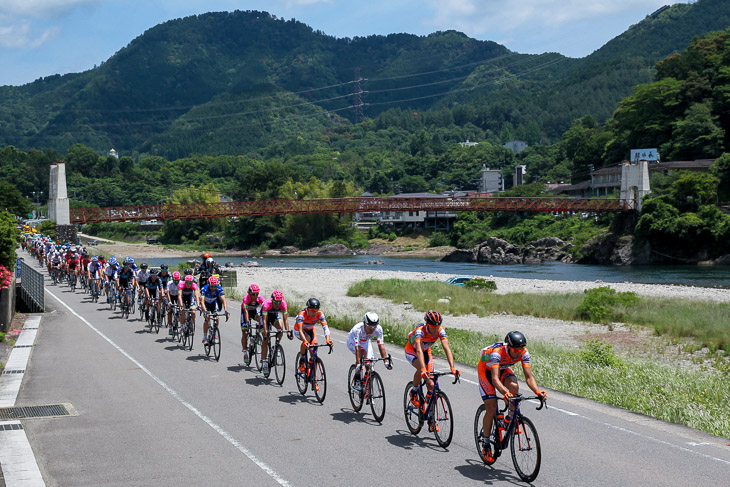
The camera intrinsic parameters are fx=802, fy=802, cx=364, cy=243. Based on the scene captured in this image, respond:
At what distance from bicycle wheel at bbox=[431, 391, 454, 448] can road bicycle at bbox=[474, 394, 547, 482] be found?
1.02 meters

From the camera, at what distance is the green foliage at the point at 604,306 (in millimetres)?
31781

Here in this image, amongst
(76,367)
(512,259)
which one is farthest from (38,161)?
(76,367)

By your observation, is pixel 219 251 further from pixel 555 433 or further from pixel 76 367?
pixel 555 433

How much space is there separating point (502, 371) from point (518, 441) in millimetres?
812

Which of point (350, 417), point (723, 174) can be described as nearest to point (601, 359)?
point (350, 417)

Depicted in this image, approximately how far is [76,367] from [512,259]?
7815 centimetres

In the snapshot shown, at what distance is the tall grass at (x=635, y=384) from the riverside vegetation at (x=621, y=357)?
14mm

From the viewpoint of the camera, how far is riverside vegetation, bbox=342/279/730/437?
45.4 feet

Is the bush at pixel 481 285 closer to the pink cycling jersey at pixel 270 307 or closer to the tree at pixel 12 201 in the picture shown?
the pink cycling jersey at pixel 270 307

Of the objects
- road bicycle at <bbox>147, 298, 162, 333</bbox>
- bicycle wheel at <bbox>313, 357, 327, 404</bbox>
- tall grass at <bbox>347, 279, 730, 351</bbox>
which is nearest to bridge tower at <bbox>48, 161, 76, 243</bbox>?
tall grass at <bbox>347, 279, 730, 351</bbox>

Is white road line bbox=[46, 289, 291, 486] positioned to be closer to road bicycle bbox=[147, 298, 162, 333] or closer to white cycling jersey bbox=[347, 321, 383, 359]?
white cycling jersey bbox=[347, 321, 383, 359]

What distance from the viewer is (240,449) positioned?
10.8m

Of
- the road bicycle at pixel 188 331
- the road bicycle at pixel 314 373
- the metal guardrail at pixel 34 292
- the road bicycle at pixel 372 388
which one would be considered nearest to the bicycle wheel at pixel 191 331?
the road bicycle at pixel 188 331

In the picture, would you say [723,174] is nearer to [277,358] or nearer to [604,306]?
[604,306]
